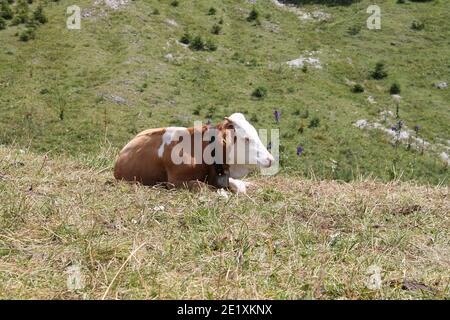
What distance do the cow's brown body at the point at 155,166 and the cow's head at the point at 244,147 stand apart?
34 cm

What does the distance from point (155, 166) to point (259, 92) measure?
787 inches

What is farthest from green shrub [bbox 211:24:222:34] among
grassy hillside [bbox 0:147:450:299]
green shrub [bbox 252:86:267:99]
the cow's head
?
grassy hillside [bbox 0:147:450:299]

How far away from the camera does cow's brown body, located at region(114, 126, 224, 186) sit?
24.9ft

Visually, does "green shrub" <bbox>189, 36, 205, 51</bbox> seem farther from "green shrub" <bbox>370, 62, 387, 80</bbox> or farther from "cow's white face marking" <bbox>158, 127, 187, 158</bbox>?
"cow's white face marking" <bbox>158, 127, 187, 158</bbox>

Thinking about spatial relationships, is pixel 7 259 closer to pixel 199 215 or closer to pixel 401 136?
pixel 199 215

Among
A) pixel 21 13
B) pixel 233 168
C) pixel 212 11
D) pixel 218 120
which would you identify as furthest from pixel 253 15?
pixel 233 168

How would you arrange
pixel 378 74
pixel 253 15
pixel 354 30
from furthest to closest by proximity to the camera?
pixel 253 15 → pixel 354 30 → pixel 378 74

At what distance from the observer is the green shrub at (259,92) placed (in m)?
27.4

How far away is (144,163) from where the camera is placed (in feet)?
26.1

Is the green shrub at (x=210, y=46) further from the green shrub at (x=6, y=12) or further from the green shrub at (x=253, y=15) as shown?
the green shrub at (x=6, y=12)

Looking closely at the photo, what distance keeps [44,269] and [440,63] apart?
3073 centimetres

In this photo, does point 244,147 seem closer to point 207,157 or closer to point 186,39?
point 207,157

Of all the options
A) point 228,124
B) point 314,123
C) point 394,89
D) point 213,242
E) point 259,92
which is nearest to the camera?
point 213,242

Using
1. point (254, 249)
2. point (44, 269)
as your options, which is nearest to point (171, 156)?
→ point (254, 249)
